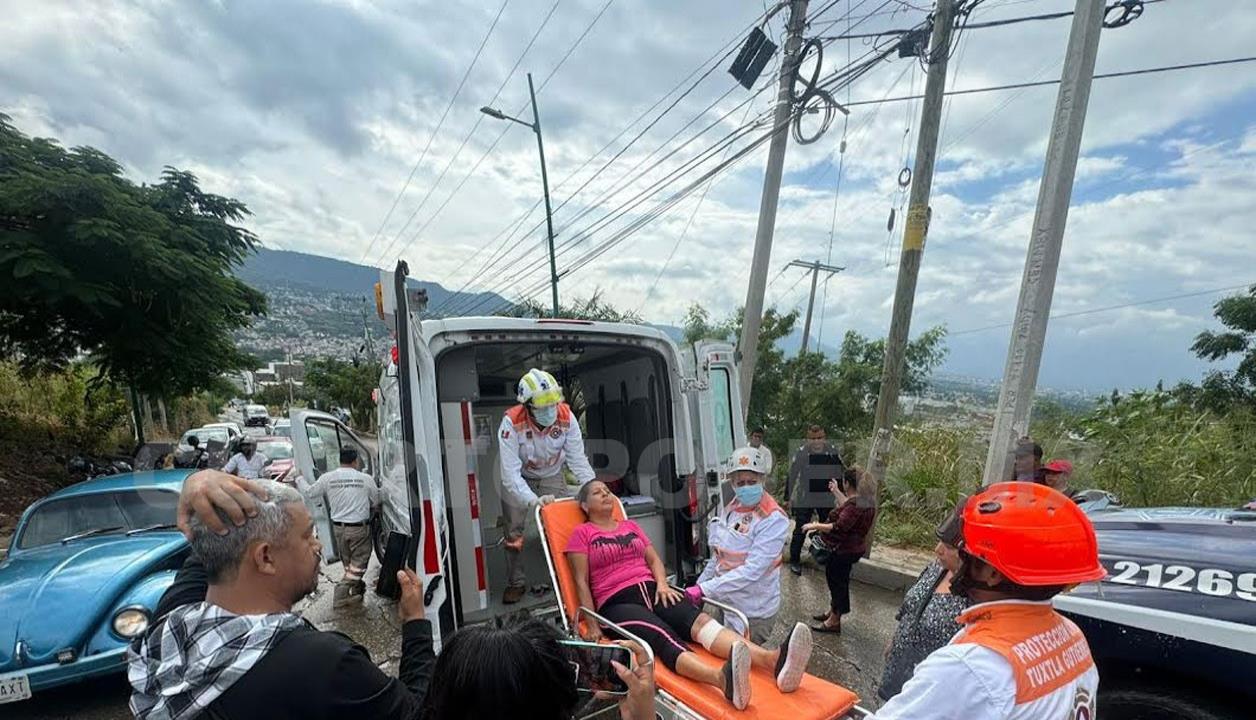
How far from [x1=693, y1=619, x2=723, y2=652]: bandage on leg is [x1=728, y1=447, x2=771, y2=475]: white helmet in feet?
3.16

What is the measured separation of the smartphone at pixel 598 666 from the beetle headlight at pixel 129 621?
3.21 m

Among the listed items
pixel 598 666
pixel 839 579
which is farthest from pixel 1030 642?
pixel 839 579

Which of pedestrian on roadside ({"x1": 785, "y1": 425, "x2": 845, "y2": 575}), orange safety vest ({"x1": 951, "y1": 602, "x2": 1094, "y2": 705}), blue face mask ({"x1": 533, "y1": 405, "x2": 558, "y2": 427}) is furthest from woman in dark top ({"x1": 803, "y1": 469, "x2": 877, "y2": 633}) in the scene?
orange safety vest ({"x1": 951, "y1": 602, "x2": 1094, "y2": 705})

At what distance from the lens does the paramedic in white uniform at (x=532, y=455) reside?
13.9 feet

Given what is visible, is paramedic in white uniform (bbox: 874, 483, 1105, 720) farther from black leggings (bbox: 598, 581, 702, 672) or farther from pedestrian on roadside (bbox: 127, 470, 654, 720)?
black leggings (bbox: 598, 581, 702, 672)

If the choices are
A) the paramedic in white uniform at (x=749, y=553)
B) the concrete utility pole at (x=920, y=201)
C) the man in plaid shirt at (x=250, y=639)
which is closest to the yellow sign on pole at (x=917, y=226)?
the concrete utility pole at (x=920, y=201)

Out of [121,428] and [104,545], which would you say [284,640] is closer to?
[104,545]

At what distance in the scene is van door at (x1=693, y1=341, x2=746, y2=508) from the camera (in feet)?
14.0

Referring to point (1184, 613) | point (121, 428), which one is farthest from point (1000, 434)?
point (121, 428)

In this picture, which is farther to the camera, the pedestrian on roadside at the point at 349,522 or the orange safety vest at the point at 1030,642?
the pedestrian on roadside at the point at 349,522

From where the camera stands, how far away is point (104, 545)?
4.29m

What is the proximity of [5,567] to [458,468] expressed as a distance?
3597mm

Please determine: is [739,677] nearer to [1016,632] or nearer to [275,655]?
[1016,632]

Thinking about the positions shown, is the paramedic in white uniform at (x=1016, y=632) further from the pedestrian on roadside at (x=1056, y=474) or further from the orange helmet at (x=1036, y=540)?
the pedestrian on roadside at (x=1056, y=474)
